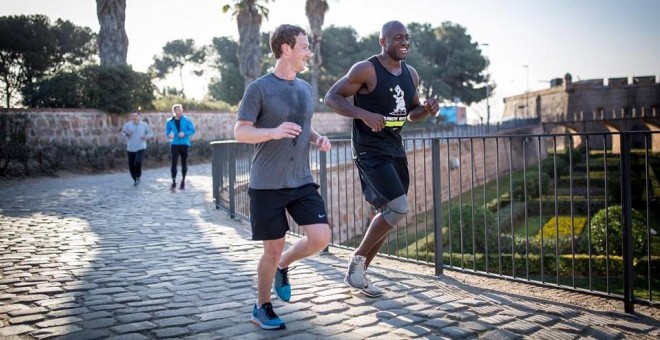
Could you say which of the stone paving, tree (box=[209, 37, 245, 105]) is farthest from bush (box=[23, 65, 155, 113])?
tree (box=[209, 37, 245, 105])

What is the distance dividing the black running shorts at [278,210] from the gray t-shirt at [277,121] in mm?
51

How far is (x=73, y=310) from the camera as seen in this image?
415cm


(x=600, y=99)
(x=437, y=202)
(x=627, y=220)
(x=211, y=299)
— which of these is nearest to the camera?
(x=627, y=220)

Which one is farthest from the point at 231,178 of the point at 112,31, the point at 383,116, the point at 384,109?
the point at 112,31

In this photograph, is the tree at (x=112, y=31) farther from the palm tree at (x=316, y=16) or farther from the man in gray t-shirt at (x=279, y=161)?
the man in gray t-shirt at (x=279, y=161)

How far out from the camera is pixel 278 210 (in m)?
3.57

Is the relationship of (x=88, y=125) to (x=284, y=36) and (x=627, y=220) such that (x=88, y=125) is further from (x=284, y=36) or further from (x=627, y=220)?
(x=627, y=220)

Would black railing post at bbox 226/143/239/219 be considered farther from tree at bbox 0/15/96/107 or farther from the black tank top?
tree at bbox 0/15/96/107

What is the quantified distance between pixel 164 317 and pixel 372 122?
1.97 m

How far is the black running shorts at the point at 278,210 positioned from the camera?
140 inches

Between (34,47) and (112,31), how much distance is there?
78.1 feet

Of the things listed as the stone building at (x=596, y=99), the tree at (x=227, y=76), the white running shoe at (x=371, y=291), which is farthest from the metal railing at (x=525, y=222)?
the stone building at (x=596, y=99)

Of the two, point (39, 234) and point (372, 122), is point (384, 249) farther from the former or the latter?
point (372, 122)

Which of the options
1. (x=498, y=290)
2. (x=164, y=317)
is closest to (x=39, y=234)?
(x=164, y=317)
